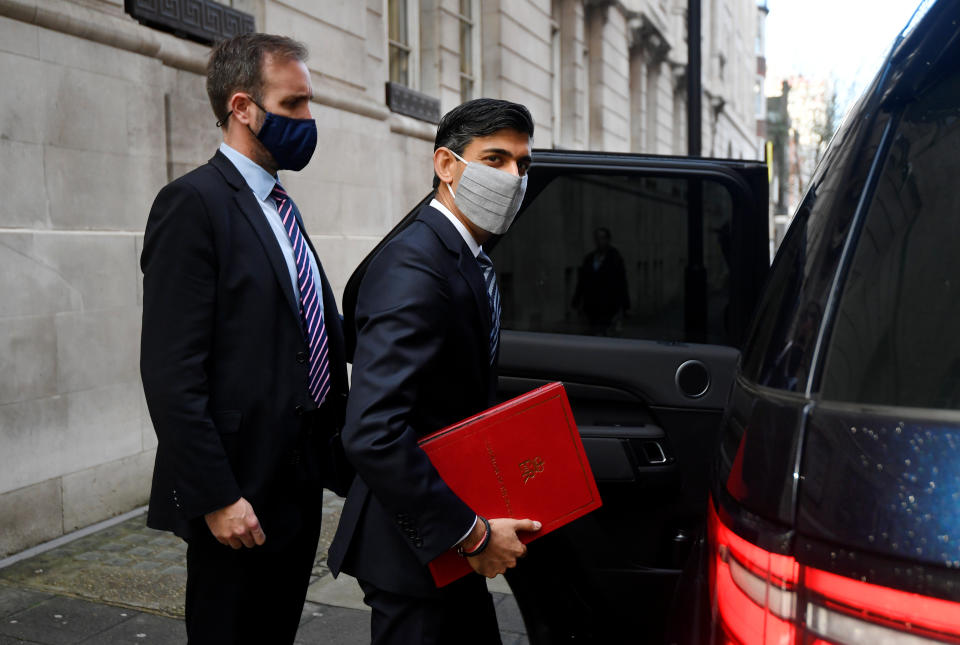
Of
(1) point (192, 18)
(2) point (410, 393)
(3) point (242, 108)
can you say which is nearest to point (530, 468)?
(2) point (410, 393)

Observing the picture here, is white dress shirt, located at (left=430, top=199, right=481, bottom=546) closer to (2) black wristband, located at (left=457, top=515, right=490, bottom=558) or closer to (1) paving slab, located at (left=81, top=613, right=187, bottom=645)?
(2) black wristband, located at (left=457, top=515, right=490, bottom=558)

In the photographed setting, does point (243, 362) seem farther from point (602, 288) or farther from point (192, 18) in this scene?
point (192, 18)

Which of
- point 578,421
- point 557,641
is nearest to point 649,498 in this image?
point 578,421

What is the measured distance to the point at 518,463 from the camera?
6.48 ft

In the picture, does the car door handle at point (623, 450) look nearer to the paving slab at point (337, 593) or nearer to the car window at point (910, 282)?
the paving slab at point (337, 593)

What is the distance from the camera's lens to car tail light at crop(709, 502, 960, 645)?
107 centimetres

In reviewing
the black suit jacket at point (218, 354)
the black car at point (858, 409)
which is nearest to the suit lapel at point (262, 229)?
the black suit jacket at point (218, 354)

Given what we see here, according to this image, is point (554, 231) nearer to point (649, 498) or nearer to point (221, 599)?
point (649, 498)

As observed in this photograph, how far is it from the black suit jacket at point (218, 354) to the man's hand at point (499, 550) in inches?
22.6

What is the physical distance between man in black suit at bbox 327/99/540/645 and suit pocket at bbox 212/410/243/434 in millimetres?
313

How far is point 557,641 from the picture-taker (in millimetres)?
2658

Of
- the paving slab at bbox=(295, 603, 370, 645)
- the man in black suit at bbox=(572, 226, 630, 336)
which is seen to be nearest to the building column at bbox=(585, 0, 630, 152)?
the paving slab at bbox=(295, 603, 370, 645)

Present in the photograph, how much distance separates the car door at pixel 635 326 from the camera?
293 centimetres

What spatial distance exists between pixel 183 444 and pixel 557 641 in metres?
1.23
